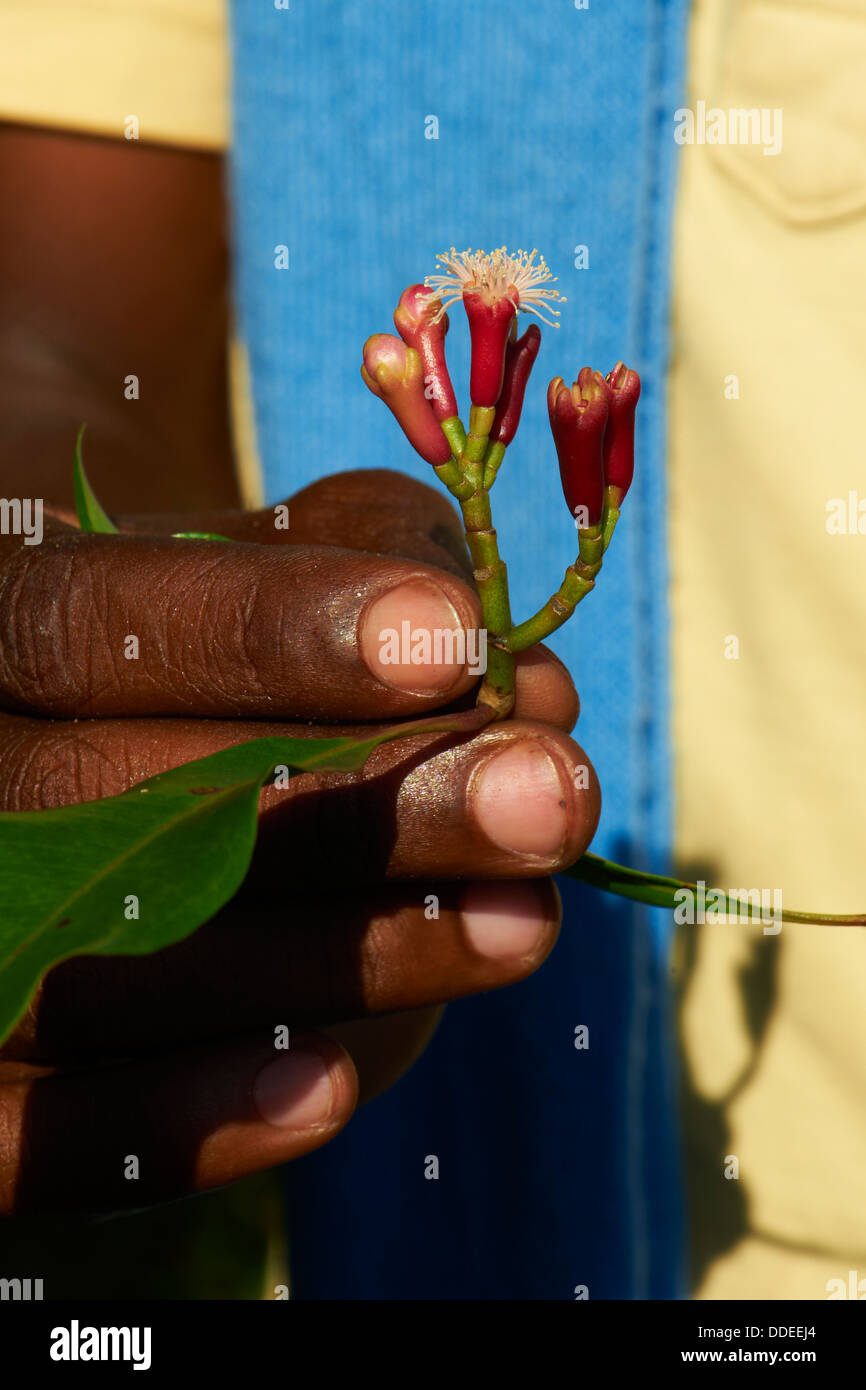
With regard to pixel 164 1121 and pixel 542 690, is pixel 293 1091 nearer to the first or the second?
pixel 164 1121

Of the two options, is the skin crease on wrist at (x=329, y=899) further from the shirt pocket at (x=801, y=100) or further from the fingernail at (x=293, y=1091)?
the shirt pocket at (x=801, y=100)

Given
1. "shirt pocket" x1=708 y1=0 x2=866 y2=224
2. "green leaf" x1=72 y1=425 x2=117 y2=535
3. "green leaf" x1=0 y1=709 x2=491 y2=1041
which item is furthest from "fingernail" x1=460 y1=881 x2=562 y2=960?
"shirt pocket" x1=708 y1=0 x2=866 y2=224

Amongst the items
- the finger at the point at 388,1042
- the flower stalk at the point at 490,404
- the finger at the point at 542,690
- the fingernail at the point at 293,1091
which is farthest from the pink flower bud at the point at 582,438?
the finger at the point at 388,1042

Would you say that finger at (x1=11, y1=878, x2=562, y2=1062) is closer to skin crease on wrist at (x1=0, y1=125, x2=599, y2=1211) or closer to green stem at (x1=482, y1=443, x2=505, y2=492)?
skin crease on wrist at (x1=0, y1=125, x2=599, y2=1211)

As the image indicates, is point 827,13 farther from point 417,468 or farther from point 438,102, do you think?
point 417,468

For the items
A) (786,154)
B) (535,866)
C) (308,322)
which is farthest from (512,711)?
(308,322)
